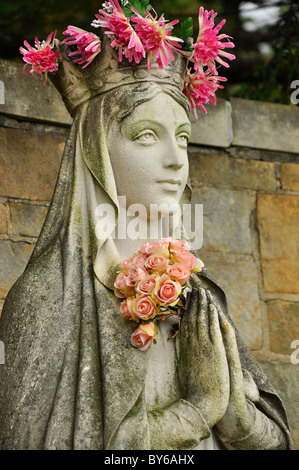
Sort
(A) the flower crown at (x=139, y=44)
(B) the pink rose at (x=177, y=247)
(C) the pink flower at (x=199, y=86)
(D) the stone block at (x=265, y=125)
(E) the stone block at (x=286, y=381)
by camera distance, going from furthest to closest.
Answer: (D) the stone block at (x=265, y=125), (E) the stone block at (x=286, y=381), (C) the pink flower at (x=199, y=86), (A) the flower crown at (x=139, y=44), (B) the pink rose at (x=177, y=247)

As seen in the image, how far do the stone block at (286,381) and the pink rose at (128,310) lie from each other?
1891 millimetres

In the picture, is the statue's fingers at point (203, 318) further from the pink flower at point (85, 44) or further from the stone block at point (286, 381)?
the stone block at point (286, 381)

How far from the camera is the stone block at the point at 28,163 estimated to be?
4.64 m

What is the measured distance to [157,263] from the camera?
3.20m

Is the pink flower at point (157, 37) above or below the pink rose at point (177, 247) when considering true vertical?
above

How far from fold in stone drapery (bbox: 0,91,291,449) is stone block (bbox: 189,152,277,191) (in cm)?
168

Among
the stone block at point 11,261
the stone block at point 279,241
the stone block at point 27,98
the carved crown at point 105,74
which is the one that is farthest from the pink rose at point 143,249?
the stone block at point 279,241

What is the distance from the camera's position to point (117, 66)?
3.45m

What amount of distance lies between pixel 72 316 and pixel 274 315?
208 centimetres

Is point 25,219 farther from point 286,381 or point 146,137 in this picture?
point 286,381

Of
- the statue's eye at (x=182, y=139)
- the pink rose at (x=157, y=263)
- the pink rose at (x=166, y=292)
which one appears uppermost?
the statue's eye at (x=182, y=139)

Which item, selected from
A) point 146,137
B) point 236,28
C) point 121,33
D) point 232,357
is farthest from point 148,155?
point 236,28

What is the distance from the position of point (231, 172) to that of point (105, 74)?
188cm

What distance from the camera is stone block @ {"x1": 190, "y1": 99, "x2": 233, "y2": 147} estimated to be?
511 centimetres
